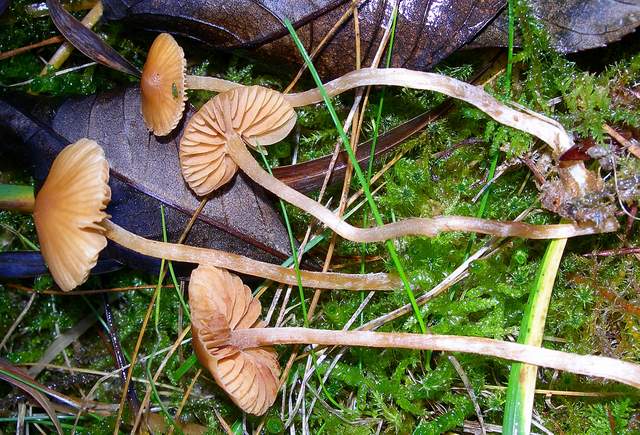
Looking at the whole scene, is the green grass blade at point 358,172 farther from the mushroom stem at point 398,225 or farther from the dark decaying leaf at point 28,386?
the dark decaying leaf at point 28,386

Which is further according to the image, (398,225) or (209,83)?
(209,83)

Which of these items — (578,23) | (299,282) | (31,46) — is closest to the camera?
(578,23)

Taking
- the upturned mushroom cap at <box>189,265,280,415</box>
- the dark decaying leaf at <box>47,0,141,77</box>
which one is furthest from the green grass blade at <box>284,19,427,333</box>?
the dark decaying leaf at <box>47,0,141,77</box>

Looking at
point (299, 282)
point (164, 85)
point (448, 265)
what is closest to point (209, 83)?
point (164, 85)

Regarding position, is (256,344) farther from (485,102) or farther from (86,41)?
(86,41)

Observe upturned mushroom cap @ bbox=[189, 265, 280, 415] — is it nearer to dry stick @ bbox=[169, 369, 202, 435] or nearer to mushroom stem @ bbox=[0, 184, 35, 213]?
dry stick @ bbox=[169, 369, 202, 435]

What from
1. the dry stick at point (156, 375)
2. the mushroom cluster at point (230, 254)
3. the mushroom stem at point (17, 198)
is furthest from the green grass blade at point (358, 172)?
the mushroom stem at point (17, 198)
